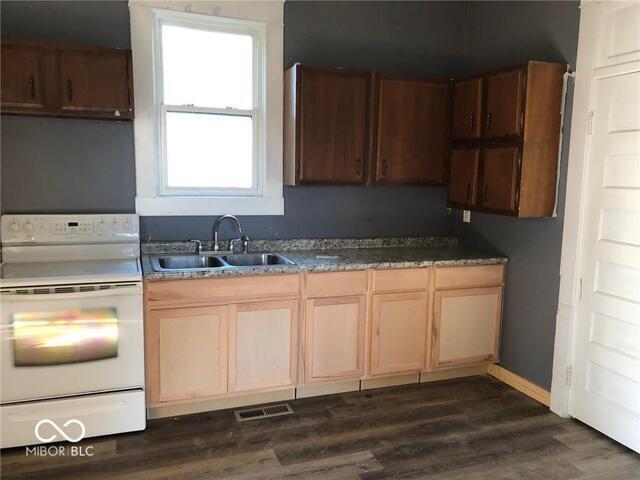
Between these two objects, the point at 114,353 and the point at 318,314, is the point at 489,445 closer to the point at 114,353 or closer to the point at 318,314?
the point at 318,314

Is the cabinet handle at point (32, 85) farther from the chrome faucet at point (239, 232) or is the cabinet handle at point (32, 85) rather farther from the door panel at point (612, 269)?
the door panel at point (612, 269)

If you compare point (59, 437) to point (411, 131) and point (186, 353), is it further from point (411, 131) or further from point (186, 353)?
point (411, 131)

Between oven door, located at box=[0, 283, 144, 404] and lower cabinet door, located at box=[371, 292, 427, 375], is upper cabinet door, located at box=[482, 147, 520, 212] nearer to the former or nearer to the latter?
lower cabinet door, located at box=[371, 292, 427, 375]

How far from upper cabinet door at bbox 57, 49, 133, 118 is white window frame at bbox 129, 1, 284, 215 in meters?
0.30

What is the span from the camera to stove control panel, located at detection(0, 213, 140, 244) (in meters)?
2.98

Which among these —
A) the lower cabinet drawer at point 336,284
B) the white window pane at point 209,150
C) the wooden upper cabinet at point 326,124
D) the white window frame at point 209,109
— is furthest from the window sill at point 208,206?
the lower cabinet drawer at point 336,284

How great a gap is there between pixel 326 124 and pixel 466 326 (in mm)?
1633

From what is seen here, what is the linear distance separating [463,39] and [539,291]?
1954 mm

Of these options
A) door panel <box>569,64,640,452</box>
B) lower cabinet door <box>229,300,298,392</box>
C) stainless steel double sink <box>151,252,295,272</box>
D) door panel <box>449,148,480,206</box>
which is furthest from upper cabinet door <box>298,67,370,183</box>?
door panel <box>569,64,640,452</box>

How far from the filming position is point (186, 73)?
333 cm

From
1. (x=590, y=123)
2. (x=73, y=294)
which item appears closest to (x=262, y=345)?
(x=73, y=294)

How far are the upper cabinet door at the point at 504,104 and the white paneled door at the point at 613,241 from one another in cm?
38

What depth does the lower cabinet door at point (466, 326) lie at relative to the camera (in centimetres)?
343

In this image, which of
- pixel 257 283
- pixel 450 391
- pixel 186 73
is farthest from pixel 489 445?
pixel 186 73
